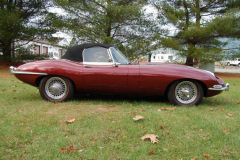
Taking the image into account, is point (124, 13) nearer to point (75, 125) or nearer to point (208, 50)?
point (208, 50)

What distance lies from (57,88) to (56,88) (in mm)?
20

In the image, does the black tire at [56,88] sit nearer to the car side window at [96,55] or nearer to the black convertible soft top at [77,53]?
the black convertible soft top at [77,53]

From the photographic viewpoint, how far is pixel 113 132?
2705mm

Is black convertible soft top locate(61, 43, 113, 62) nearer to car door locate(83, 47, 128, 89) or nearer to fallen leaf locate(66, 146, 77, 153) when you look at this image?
car door locate(83, 47, 128, 89)

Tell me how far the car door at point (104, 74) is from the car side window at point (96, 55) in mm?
22

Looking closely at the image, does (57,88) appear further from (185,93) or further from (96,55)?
(185,93)

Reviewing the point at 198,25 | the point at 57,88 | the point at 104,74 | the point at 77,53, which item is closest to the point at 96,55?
the point at 77,53

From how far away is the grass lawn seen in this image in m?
2.17

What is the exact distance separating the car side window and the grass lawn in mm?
1088

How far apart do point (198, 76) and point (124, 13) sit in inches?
381

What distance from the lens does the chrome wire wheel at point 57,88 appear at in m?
4.45

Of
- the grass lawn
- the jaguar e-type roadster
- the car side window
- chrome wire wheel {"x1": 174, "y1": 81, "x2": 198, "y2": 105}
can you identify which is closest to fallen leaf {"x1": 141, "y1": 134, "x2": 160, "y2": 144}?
the grass lawn

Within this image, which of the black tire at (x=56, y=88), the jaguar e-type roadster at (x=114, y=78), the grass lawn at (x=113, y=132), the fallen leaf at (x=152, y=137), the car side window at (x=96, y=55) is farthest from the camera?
the car side window at (x=96, y=55)

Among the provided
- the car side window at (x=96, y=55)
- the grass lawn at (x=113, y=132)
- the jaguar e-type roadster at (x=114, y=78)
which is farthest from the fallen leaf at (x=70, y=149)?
the car side window at (x=96, y=55)
